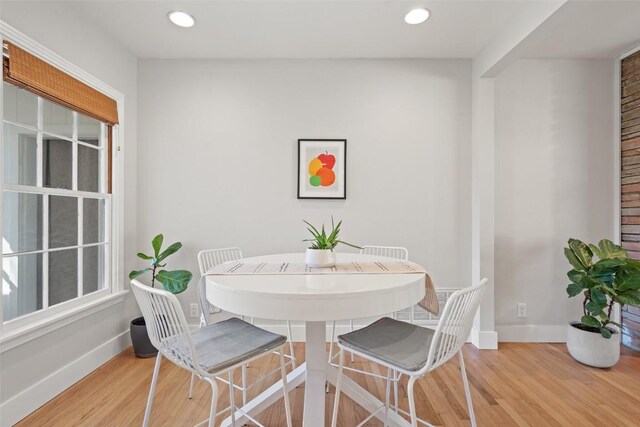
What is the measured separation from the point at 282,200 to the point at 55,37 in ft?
6.17

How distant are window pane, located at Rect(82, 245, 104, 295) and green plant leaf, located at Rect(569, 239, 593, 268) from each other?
12.2 feet

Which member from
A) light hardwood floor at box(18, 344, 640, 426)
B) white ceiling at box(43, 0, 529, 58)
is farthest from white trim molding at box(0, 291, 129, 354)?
white ceiling at box(43, 0, 529, 58)

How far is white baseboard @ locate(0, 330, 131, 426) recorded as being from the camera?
170 cm

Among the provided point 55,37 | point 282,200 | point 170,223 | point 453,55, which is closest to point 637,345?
point 453,55

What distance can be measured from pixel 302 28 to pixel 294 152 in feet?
3.22

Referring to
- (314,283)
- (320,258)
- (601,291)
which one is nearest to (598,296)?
(601,291)

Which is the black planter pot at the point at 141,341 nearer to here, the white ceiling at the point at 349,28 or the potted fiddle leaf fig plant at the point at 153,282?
the potted fiddle leaf fig plant at the point at 153,282

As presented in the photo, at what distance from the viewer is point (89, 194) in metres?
2.34

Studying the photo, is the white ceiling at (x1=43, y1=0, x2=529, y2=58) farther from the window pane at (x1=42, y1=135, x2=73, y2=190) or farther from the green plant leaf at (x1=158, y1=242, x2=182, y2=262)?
the green plant leaf at (x1=158, y1=242, x2=182, y2=262)

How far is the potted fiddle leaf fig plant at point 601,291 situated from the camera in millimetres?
2229

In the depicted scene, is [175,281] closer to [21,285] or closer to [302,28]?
[21,285]

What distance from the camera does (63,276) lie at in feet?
7.00

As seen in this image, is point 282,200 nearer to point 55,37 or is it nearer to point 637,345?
point 55,37

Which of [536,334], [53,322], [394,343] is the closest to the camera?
[394,343]
